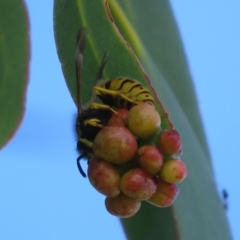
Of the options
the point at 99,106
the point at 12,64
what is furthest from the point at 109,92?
the point at 12,64

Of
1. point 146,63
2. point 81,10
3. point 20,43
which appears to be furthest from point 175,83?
point 20,43

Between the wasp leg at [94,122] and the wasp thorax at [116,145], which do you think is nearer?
the wasp thorax at [116,145]

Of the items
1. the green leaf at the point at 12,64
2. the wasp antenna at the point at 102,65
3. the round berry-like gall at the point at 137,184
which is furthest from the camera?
the wasp antenna at the point at 102,65

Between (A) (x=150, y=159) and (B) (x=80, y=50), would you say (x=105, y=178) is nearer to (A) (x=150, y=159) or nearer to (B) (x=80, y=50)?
(A) (x=150, y=159)

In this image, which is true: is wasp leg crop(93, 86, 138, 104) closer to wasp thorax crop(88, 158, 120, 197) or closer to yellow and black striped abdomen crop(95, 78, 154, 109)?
yellow and black striped abdomen crop(95, 78, 154, 109)

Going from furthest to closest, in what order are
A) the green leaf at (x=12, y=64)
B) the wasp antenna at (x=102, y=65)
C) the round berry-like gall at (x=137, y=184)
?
1. the wasp antenna at (x=102, y=65)
2. the green leaf at (x=12, y=64)
3. the round berry-like gall at (x=137, y=184)

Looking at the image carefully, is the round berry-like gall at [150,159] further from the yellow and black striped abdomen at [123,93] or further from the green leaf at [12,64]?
the green leaf at [12,64]

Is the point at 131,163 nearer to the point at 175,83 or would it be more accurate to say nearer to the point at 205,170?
the point at 205,170

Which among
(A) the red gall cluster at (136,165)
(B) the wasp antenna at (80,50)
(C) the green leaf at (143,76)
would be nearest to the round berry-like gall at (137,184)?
(A) the red gall cluster at (136,165)
